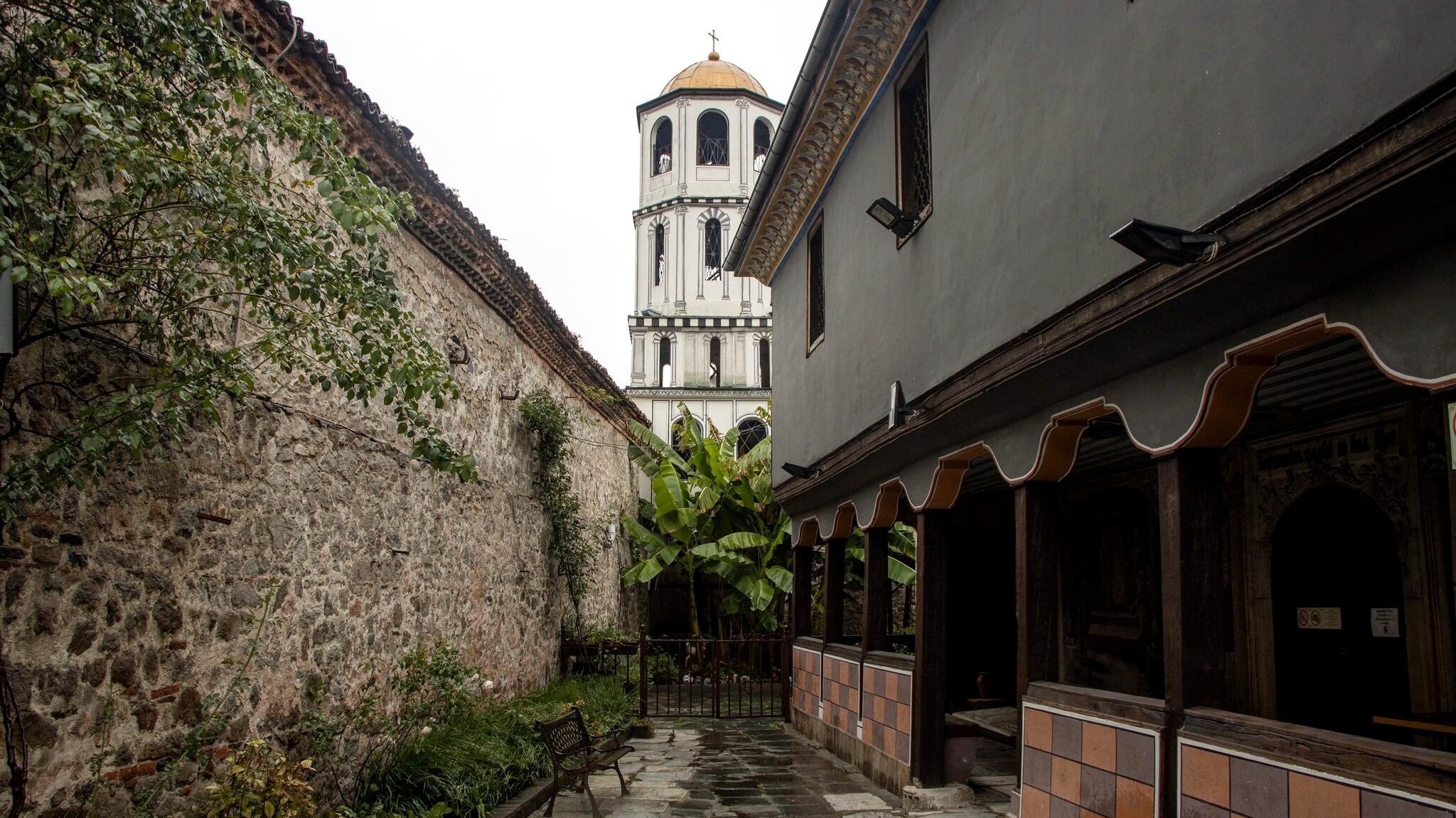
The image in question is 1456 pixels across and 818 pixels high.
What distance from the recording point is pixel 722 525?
20469mm

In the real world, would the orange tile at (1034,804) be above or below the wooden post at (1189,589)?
below

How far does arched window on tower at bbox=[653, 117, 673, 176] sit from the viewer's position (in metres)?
35.0

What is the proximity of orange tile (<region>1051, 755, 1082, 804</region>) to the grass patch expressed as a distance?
3992mm

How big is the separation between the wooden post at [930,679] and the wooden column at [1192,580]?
3.23 m

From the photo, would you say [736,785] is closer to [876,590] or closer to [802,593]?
[876,590]

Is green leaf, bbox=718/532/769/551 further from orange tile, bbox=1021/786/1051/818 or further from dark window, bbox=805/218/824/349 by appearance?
orange tile, bbox=1021/786/1051/818

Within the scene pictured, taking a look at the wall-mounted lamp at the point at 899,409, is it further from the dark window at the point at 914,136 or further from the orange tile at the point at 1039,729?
the orange tile at the point at 1039,729

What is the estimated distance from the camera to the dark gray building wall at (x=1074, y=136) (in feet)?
12.2

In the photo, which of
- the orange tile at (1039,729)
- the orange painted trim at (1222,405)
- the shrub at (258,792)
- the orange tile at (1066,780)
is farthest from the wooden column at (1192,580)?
the shrub at (258,792)

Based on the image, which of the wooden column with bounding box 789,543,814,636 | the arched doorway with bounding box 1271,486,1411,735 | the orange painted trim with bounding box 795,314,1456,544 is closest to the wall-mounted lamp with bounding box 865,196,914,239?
the orange painted trim with bounding box 795,314,1456,544

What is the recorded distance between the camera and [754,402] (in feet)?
105

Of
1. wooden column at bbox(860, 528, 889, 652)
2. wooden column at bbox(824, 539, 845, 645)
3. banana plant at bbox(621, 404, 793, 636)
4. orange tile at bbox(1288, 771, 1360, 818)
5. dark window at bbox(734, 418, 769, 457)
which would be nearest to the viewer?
orange tile at bbox(1288, 771, 1360, 818)

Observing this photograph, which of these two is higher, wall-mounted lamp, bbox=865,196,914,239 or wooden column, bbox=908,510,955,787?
wall-mounted lamp, bbox=865,196,914,239

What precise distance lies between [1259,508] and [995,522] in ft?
15.1
